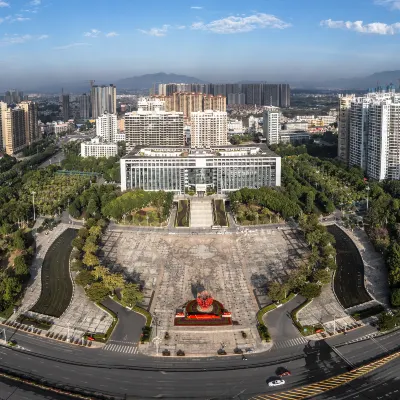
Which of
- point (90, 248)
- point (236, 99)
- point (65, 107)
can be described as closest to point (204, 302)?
point (90, 248)

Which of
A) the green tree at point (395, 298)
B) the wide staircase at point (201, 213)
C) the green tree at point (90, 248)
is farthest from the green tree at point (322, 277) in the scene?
the green tree at point (90, 248)

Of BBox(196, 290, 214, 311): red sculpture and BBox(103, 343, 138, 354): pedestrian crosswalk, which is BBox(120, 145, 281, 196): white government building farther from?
BBox(103, 343, 138, 354): pedestrian crosswalk

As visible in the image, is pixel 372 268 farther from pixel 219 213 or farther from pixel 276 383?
pixel 219 213

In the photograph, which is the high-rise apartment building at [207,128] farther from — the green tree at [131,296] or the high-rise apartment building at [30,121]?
the green tree at [131,296]

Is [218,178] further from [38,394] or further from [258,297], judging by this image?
[38,394]

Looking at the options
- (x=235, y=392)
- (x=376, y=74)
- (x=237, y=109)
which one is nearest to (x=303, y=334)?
(x=235, y=392)
